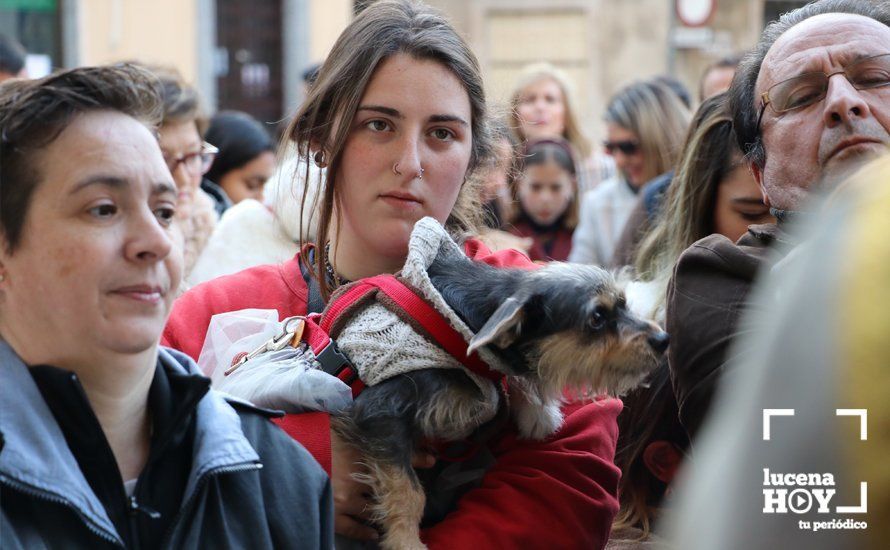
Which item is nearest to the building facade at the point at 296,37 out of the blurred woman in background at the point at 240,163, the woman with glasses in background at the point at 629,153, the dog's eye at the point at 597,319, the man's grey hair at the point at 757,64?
the woman with glasses in background at the point at 629,153

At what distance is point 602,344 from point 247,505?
0.93 meters

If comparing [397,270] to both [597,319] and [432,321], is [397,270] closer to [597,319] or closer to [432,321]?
[432,321]

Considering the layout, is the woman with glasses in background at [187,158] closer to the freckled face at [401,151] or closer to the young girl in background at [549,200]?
the freckled face at [401,151]

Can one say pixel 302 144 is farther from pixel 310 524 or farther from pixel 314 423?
pixel 310 524

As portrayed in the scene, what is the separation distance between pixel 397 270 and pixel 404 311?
17.7 inches

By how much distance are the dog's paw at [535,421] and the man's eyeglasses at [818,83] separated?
99 cm

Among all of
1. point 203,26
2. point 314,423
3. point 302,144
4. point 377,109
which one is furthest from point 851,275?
point 203,26

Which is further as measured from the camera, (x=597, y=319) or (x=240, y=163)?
(x=240, y=163)

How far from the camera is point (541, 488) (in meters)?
2.77

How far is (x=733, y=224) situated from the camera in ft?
12.1

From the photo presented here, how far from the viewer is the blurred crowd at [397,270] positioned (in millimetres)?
1414

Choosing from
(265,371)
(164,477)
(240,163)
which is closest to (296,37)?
(240,163)

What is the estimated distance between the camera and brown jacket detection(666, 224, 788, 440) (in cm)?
268

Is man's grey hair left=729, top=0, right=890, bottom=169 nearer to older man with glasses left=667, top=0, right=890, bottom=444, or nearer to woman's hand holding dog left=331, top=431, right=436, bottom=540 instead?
older man with glasses left=667, top=0, right=890, bottom=444
